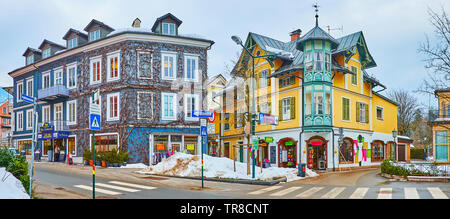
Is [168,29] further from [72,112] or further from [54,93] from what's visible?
[54,93]

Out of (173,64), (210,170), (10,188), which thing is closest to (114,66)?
(173,64)

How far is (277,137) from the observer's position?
32.7 metres

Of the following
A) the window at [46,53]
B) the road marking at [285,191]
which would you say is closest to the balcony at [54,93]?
the window at [46,53]

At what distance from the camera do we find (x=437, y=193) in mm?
14969

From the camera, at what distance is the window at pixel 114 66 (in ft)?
103

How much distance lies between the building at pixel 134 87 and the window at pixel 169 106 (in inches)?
3.2

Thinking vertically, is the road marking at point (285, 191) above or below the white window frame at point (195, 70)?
below

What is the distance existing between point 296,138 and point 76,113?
19213 millimetres

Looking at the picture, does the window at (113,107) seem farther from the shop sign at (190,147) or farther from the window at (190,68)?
the shop sign at (190,147)

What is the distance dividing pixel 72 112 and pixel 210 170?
60.2 ft

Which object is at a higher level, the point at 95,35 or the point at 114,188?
the point at 95,35

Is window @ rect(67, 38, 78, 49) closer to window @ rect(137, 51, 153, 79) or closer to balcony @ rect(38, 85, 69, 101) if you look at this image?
balcony @ rect(38, 85, 69, 101)
